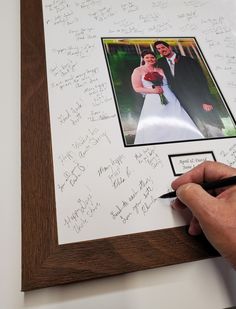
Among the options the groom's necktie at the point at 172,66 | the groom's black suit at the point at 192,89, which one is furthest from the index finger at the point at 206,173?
the groom's necktie at the point at 172,66

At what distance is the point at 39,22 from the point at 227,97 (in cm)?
49

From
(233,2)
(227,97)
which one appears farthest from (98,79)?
(233,2)

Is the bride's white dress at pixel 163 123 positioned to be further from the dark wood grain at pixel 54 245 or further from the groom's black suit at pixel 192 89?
the dark wood grain at pixel 54 245

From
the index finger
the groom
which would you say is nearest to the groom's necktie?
the groom

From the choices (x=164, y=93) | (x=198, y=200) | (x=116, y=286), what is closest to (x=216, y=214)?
(x=198, y=200)

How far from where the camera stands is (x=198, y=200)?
0.37 metres

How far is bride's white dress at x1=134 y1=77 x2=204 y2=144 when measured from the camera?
497 mm

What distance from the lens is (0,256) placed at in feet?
1.24

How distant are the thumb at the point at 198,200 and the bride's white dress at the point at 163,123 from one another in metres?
0.14

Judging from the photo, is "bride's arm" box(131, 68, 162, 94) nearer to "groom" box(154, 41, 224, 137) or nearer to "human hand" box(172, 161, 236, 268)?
"groom" box(154, 41, 224, 137)

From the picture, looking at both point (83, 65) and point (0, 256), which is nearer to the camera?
point (0, 256)

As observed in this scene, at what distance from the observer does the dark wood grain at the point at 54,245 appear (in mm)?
357

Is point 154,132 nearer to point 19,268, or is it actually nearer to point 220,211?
point 220,211

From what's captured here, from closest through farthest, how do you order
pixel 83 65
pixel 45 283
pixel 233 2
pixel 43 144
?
pixel 45 283
pixel 43 144
pixel 83 65
pixel 233 2
